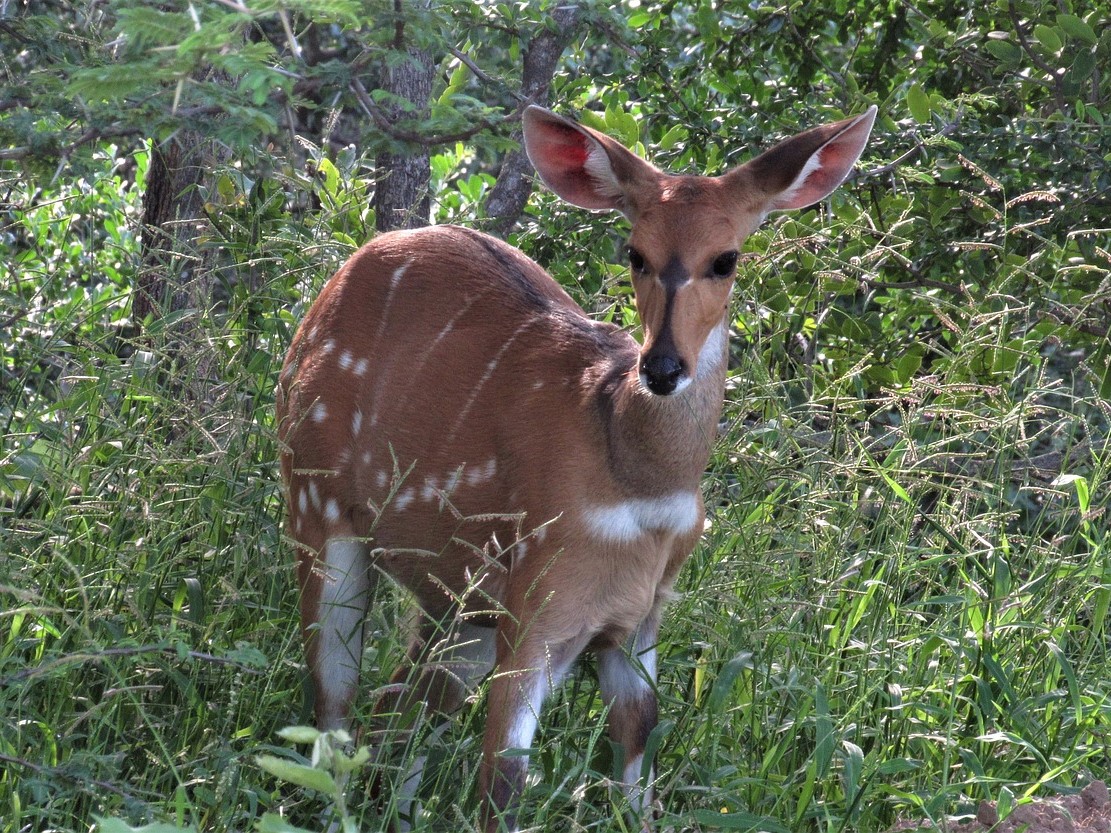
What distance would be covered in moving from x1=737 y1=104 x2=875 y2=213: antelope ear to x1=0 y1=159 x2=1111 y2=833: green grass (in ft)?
2.20

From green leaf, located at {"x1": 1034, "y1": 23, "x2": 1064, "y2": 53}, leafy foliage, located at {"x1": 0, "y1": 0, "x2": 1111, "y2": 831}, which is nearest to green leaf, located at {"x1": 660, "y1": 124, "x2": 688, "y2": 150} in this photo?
leafy foliage, located at {"x1": 0, "y1": 0, "x2": 1111, "y2": 831}

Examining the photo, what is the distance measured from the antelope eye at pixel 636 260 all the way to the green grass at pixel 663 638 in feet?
2.64

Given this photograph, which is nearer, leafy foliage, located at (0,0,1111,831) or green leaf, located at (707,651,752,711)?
leafy foliage, located at (0,0,1111,831)

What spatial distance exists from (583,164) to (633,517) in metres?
0.97

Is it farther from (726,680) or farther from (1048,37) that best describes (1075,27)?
(726,680)

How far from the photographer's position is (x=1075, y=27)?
4.82m

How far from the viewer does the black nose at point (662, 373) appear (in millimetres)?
3070

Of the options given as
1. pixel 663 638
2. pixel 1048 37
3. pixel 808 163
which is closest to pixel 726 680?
pixel 663 638

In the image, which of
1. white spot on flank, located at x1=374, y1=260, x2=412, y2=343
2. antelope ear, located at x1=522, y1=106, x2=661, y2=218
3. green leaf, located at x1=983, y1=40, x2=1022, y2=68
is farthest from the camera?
green leaf, located at x1=983, y1=40, x2=1022, y2=68

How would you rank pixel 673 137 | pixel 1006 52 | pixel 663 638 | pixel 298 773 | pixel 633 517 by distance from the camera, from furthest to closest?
pixel 673 137 → pixel 1006 52 → pixel 663 638 → pixel 633 517 → pixel 298 773

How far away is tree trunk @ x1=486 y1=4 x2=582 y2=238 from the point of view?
485 centimetres

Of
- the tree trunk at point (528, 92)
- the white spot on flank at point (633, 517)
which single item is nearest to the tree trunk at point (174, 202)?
the tree trunk at point (528, 92)

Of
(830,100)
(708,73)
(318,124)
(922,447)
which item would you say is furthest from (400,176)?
(318,124)

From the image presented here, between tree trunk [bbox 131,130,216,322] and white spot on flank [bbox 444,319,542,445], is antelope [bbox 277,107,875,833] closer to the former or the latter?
white spot on flank [bbox 444,319,542,445]
